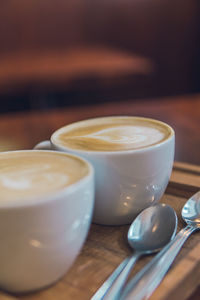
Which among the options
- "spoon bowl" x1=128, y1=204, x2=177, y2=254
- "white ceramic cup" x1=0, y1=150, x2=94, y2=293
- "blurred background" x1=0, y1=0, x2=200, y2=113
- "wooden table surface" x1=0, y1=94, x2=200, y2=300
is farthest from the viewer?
"blurred background" x1=0, y1=0, x2=200, y2=113

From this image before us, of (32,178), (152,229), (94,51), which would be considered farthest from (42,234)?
(94,51)

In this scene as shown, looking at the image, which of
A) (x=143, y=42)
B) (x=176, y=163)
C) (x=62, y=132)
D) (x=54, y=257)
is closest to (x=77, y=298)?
(x=54, y=257)

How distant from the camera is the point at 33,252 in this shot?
422 mm

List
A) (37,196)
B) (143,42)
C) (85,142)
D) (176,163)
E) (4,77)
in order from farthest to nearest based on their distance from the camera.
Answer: (143,42) < (4,77) < (176,163) < (85,142) < (37,196)

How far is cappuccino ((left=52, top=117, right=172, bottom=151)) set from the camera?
57cm

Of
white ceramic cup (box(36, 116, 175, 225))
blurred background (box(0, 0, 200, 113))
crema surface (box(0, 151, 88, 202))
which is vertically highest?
crema surface (box(0, 151, 88, 202))

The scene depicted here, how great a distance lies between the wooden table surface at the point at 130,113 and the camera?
36.7 inches

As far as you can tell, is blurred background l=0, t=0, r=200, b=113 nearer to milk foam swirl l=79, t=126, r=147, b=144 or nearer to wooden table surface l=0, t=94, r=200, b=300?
wooden table surface l=0, t=94, r=200, b=300

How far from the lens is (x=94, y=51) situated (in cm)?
238

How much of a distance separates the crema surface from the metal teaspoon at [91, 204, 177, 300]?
117 mm

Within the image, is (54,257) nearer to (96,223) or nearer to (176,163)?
(96,223)

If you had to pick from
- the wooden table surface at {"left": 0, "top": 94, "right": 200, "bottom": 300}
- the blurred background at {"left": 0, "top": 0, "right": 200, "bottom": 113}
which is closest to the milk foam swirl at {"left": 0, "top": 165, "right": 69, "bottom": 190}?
the wooden table surface at {"left": 0, "top": 94, "right": 200, "bottom": 300}

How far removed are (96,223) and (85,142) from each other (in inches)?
4.6

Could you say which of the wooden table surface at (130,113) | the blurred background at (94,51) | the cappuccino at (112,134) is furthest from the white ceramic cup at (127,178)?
the blurred background at (94,51)
